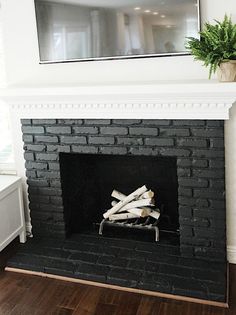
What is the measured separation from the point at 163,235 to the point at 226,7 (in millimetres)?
1709

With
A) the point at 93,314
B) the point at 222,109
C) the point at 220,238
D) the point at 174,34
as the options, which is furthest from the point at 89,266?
the point at 174,34

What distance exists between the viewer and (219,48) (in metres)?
2.31

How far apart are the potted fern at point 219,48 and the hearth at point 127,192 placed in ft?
1.15

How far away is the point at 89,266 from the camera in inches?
111

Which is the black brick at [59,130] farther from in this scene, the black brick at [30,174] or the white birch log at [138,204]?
the white birch log at [138,204]

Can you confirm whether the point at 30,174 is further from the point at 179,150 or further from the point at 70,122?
the point at 179,150

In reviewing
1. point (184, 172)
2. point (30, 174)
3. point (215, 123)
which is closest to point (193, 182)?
point (184, 172)

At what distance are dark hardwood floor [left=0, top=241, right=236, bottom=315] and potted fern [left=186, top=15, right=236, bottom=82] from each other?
4.42 feet

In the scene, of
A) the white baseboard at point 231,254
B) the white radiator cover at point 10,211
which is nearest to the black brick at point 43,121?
the white radiator cover at point 10,211

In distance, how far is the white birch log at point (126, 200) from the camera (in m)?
3.16

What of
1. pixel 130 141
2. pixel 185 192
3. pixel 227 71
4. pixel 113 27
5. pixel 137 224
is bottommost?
pixel 137 224

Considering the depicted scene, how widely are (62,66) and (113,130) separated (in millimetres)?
597

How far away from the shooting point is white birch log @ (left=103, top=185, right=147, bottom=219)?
10.4 feet

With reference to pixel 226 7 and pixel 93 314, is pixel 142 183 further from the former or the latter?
pixel 226 7
